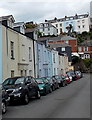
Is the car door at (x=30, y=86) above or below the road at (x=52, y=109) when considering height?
above

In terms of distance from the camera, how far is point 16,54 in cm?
2741

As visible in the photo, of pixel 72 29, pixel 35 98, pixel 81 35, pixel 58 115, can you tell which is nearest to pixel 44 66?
pixel 35 98

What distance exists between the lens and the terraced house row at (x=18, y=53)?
2405cm

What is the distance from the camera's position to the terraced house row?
24.0 meters

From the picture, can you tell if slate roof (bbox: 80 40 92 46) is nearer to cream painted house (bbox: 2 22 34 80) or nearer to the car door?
cream painted house (bbox: 2 22 34 80)

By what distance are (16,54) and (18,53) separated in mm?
622

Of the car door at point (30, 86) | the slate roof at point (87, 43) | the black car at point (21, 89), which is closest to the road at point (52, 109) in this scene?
the black car at point (21, 89)

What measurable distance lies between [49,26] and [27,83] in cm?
12022

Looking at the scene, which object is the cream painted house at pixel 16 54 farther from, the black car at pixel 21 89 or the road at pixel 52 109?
the road at pixel 52 109

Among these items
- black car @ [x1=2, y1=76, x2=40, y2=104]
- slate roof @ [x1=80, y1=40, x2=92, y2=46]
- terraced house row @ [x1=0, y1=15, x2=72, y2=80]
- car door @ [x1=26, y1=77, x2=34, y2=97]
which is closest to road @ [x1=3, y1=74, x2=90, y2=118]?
Result: black car @ [x1=2, y1=76, x2=40, y2=104]

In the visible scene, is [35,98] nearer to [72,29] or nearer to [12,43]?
[12,43]

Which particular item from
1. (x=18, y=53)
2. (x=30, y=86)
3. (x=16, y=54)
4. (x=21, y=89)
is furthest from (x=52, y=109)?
(x=18, y=53)

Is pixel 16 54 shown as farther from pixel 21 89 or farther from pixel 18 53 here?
pixel 21 89

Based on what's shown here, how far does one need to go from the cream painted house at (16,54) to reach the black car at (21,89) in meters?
7.44
